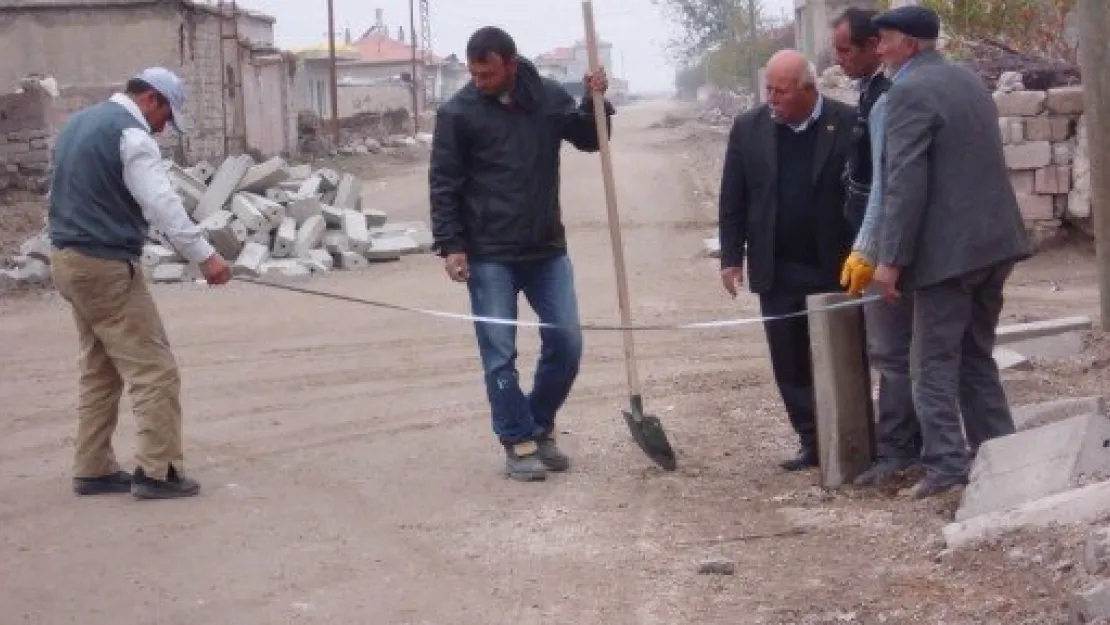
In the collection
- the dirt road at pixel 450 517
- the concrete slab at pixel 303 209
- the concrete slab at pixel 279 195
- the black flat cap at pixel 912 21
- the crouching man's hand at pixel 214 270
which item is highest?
the black flat cap at pixel 912 21

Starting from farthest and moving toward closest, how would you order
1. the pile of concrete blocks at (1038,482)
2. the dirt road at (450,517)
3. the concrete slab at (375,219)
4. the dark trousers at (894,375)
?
the concrete slab at (375,219) < the dark trousers at (894,375) < the dirt road at (450,517) < the pile of concrete blocks at (1038,482)

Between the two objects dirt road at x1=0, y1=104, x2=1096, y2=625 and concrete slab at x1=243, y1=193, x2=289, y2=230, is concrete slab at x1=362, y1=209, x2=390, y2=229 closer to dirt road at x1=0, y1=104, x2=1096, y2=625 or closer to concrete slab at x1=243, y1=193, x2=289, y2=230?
concrete slab at x1=243, y1=193, x2=289, y2=230

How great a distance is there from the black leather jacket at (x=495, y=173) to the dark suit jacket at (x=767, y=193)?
0.82 m

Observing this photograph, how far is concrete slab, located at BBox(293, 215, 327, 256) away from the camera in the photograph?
18.2m

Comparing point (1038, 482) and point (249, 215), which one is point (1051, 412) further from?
point (249, 215)

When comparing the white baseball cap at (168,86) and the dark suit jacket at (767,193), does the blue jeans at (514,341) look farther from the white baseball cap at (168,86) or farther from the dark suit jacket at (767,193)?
the white baseball cap at (168,86)

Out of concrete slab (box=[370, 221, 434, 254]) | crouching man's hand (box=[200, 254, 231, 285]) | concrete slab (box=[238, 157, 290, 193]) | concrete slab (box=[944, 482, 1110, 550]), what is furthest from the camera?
concrete slab (box=[238, 157, 290, 193])

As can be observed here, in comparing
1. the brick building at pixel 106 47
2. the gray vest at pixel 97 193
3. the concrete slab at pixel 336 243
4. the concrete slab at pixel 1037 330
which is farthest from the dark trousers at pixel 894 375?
the brick building at pixel 106 47

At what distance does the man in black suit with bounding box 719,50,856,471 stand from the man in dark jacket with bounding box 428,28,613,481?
2.47ft

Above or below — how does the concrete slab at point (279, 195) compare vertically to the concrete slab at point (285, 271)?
above

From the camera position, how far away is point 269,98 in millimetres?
37688

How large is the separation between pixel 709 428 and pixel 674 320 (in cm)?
414

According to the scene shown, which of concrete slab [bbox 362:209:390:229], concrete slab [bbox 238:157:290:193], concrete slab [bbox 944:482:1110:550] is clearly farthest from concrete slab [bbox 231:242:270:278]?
concrete slab [bbox 944:482:1110:550]

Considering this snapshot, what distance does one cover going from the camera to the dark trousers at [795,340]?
758 centimetres
